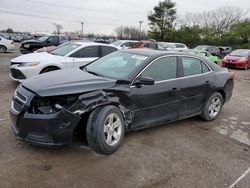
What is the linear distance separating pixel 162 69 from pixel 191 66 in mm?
902

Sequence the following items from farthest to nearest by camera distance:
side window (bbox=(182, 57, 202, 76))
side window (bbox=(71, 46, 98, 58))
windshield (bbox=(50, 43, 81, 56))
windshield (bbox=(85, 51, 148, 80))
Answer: windshield (bbox=(50, 43, 81, 56))
side window (bbox=(71, 46, 98, 58))
side window (bbox=(182, 57, 202, 76))
windshield (bbox=(85, 51, 148, 80))

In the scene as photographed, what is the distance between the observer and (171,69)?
196 inches

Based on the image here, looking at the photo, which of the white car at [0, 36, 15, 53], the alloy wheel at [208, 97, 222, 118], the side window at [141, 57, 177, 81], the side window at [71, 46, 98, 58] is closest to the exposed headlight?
the side window at [141, 57, 177, 81]

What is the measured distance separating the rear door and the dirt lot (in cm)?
49

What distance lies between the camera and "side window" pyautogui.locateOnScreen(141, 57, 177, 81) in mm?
4593

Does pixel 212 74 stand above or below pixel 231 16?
below

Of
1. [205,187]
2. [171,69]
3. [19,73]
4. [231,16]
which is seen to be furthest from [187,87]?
[231,16]

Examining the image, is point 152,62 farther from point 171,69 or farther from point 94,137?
point 94,137

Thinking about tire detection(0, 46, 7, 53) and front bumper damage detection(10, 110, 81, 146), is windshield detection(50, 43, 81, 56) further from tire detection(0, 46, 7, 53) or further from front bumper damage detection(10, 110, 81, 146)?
tire detection(0, 46, 7, 53)

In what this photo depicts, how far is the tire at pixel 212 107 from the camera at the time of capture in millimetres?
5740

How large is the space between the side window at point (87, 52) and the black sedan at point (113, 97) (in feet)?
11.5

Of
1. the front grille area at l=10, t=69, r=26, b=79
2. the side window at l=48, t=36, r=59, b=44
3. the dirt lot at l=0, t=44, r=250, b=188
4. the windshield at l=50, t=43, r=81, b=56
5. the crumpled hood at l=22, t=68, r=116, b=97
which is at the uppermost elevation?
the side window at l=48, t=36, r=59, b=44

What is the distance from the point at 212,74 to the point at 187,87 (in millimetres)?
1013

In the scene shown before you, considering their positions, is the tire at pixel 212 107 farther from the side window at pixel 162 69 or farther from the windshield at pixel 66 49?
the windshield at pixel 66 49
